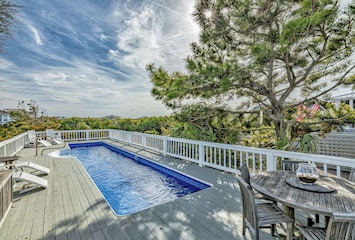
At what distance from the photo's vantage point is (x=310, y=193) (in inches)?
79.7

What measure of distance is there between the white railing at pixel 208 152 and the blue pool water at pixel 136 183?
3.27 ft

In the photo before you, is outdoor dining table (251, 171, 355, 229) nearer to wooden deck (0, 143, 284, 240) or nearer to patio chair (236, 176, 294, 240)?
patio chair (236, 176, 294, 240)

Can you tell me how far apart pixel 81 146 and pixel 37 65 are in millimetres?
5434

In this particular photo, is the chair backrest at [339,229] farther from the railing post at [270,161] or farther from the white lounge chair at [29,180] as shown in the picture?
the white lounge chair at [29,180]

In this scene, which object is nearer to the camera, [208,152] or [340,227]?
[340,227]

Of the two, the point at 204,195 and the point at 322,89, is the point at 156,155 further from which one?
the point at 322,89

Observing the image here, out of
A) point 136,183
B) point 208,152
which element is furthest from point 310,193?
point 208,152

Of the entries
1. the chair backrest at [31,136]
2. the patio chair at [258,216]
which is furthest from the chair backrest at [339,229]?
the chair backrest at [31,136]

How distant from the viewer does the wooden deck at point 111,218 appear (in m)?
2.54

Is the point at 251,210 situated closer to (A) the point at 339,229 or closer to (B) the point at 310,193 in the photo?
(B) the point at 310,193

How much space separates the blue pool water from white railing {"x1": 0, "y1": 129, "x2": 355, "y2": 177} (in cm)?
100

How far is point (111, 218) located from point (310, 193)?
9.07 feet

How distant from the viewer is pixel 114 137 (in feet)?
45.7

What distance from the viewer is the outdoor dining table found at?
1726mm
